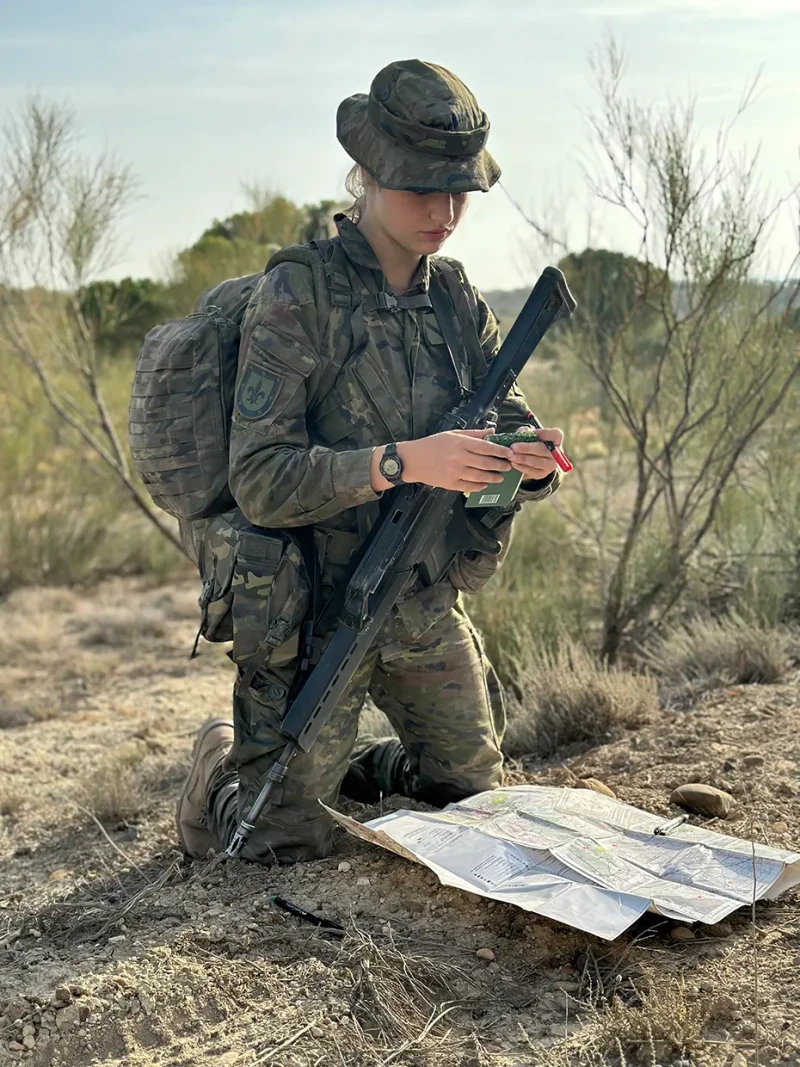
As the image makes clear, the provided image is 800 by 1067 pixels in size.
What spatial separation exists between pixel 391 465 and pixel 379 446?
129 millimetres

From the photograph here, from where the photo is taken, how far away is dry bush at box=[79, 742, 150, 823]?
4.46 m

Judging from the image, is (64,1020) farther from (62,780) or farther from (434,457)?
(62,780)

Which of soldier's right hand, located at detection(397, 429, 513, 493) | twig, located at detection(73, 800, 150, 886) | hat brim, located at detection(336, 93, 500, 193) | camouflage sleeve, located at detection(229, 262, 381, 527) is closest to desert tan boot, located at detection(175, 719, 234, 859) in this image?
twig, located at detection(73, 800, 150, 886)

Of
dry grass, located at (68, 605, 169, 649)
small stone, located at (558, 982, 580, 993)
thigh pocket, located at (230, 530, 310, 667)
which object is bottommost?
dry grass, located at (68, 605, 169, 649)

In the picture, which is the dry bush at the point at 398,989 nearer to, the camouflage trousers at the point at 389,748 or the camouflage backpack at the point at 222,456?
the camouflage trousers at the point at 389,748

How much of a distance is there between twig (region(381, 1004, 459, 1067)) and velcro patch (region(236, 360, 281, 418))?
1460 millimetres

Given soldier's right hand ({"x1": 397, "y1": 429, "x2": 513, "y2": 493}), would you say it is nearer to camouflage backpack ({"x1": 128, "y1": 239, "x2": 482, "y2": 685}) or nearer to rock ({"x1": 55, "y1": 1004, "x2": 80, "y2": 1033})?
camouflage backpack ({"x1": 128, "y1": 239, "x2": 482, "y2": 685})

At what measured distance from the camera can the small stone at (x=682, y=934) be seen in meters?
2.63

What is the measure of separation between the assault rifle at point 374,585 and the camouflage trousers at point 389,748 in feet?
0.34

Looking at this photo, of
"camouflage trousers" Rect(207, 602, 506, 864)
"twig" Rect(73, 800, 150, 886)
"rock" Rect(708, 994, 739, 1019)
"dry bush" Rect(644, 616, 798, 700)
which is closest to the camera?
"rock" Rect(708, 994, 739, 1019)

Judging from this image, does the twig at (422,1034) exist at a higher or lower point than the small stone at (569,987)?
higher

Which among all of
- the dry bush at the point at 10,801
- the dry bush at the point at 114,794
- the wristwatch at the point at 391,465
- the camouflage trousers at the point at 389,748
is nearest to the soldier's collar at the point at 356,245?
the wristwatch at the point at 391,465

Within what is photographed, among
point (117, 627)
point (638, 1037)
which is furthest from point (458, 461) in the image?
point (117, 627)

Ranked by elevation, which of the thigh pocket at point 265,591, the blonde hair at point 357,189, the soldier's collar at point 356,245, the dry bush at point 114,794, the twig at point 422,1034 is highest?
the blonde hair at point 357,189
